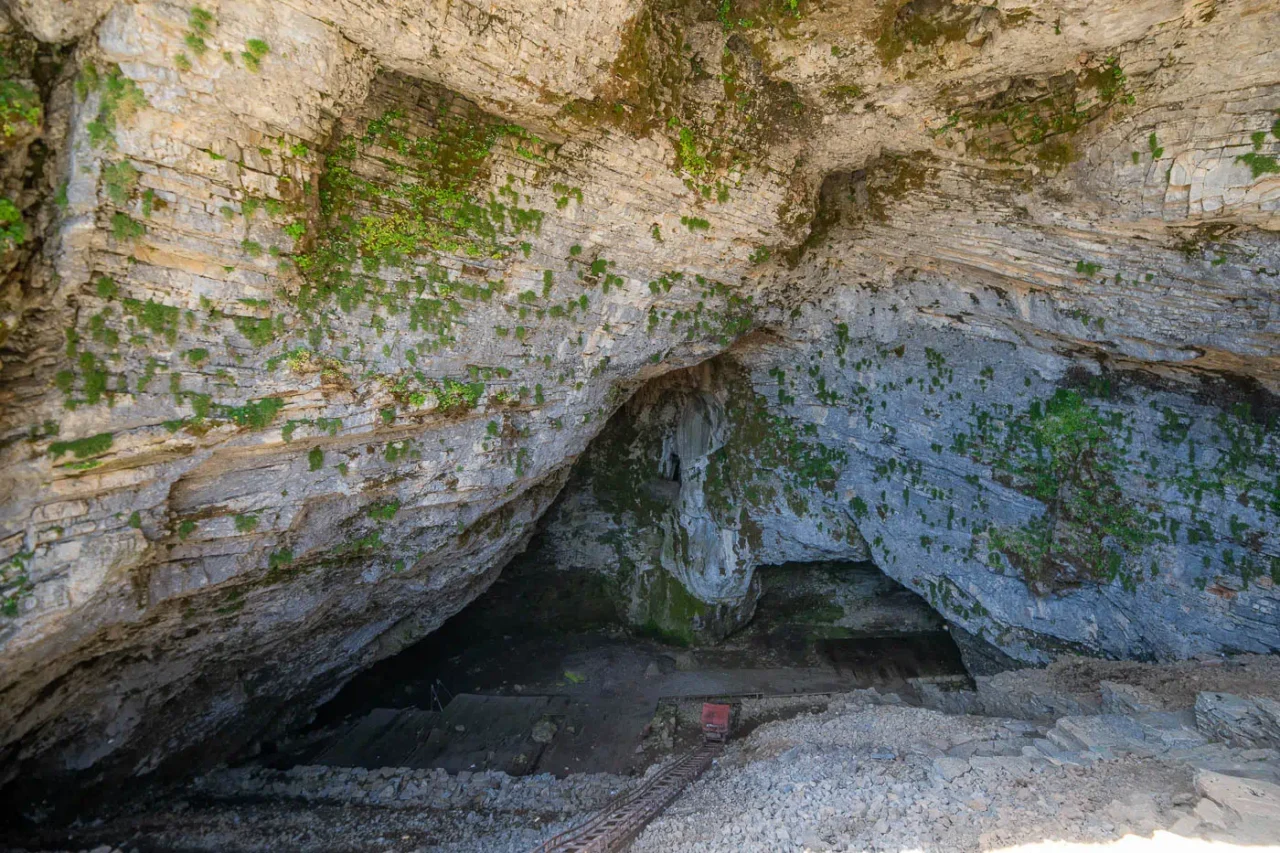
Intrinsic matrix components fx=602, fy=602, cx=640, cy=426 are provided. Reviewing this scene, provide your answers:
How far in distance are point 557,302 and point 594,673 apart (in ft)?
32.7

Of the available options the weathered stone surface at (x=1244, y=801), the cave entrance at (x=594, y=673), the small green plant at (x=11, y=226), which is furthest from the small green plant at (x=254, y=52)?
the cave entrance at (x=594, y=673)

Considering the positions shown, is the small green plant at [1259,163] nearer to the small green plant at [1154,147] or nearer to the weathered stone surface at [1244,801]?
the small green plant at [1154,147]

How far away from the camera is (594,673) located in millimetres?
15227

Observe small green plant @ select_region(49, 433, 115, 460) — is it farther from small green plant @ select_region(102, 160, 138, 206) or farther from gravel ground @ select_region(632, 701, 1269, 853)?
gravel ground @ select_region(632, 701, 1269, 853)

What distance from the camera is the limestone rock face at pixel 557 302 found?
5918mm

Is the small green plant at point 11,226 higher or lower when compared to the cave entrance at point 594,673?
higher

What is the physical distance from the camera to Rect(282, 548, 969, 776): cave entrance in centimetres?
1277

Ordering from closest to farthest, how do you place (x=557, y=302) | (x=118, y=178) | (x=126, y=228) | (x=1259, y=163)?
(x=118, y=178)
(x=126, y=228)
(x=1259, y=163)
(x=557, y=302)

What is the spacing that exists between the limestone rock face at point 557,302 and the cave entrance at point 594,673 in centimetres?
219

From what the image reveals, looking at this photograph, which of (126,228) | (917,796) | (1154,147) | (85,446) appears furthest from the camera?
(1154,147)

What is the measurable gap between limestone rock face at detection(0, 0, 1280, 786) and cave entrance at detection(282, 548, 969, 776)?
86.3 inches

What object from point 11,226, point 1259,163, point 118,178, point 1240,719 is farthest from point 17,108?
point 1240,719

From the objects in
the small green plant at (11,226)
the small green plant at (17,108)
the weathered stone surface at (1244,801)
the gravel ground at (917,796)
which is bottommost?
the gravel ground at (917,796)

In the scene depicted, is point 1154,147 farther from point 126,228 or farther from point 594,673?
point 594,673
